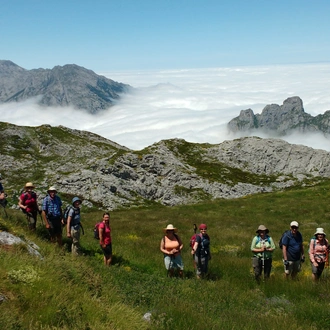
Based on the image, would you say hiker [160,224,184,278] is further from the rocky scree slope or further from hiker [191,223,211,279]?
the rocky scree slope

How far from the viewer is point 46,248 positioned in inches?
480

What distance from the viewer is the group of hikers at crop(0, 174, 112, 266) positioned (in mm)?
13969

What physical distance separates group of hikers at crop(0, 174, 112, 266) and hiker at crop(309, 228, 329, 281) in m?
7.88

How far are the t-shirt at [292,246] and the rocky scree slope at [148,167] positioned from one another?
4632 cm

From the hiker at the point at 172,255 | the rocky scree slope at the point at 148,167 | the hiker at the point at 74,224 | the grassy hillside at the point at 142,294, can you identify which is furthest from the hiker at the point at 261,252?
the rocky scree slope at the point at 148,167

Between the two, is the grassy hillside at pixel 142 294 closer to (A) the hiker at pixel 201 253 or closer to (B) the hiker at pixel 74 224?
(A) the hiker at pixel 201 253

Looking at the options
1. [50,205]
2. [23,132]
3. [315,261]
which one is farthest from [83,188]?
[315,261]

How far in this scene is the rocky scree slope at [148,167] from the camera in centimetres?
6631

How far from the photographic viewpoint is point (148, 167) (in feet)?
270

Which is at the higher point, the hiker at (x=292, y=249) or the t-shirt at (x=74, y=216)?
the t-shirt at (x=74, y=216)

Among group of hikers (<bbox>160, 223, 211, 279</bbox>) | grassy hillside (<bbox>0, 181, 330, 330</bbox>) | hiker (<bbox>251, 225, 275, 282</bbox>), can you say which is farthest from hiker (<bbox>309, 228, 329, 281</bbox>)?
group of hikers (<bbox>160, 223, 211, 279</bbox>)

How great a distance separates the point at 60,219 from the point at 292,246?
31.5ft

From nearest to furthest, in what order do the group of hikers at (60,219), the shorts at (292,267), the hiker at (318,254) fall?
the hiker at (318,254), the shorts at (292,267), the group of hikers at (60,219)

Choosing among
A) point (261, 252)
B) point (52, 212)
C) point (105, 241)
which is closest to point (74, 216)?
point (52, 212)
